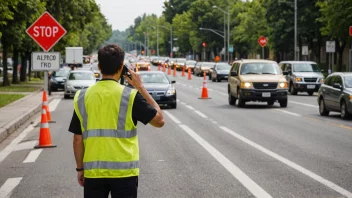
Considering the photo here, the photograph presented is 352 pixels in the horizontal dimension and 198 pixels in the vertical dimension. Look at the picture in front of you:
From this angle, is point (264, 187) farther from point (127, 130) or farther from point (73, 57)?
point (73, 57)

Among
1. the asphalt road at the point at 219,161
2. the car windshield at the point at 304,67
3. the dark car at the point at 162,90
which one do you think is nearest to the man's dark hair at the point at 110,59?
the asphalt road at the point at 219,161

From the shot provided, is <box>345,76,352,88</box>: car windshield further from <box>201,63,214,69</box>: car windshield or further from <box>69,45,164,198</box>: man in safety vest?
<box>201,63,214,69</box>: car windshield

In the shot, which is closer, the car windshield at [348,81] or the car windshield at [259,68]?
the car windshield at [348,81]

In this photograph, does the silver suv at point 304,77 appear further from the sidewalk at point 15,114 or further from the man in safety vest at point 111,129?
the man in safety vest at point 111,129

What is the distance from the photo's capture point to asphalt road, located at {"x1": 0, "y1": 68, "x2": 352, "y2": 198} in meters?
9.42

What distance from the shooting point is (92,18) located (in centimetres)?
5412

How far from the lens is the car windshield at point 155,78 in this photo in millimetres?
28156

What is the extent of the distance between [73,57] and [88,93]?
200 feet

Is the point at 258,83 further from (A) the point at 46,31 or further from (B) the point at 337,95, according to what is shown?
(A) the point at 46,31

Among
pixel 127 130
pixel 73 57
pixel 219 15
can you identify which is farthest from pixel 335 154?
pixel 219 15

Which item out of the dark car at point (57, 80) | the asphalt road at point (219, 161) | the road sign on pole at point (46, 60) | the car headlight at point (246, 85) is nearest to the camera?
the asphalt road at point (219, 161)

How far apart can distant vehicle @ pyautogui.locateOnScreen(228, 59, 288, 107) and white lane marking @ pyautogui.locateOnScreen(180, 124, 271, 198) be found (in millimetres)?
10827

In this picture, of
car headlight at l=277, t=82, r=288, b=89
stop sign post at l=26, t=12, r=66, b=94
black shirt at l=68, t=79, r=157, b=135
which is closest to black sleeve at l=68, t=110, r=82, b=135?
black shirt at l=68, t=79, r=157, b=135

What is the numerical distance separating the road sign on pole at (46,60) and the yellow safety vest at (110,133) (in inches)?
465
